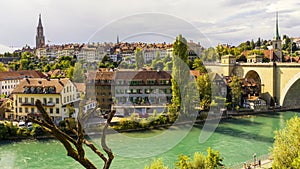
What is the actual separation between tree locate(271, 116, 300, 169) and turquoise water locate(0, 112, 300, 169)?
8.22ft

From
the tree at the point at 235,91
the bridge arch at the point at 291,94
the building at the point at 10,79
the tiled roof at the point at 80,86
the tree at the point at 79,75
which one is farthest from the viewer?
the building at the point at 10,79

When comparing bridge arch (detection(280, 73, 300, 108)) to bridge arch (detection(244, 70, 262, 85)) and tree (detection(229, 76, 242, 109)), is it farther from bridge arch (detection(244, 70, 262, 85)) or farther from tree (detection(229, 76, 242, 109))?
bridge arch (detection(244, 70, 262, 85))

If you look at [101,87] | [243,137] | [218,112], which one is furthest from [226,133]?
[101,87]

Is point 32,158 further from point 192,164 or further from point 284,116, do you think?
point 284,116

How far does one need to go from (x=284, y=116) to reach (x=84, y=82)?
10.6 m

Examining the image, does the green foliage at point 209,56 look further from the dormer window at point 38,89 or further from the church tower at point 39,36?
the church tower at point 39,36

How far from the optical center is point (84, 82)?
1644 cm

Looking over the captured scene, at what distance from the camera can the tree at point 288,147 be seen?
21.5ft

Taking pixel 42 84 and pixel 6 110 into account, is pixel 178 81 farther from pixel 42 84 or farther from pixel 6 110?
pixel 6 110

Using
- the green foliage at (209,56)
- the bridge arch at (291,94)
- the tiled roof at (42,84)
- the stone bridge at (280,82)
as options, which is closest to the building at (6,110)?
the tiled roof at (42,84)

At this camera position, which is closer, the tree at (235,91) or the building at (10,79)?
the tree at (235,91)

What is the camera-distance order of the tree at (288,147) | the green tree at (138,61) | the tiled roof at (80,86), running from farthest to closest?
1. the green tree at (138,61)
2. the tiled roof at (80,86)
3. the tree at (288,147)

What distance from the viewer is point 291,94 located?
20.6 m

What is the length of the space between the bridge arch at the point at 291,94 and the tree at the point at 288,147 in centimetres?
1405
